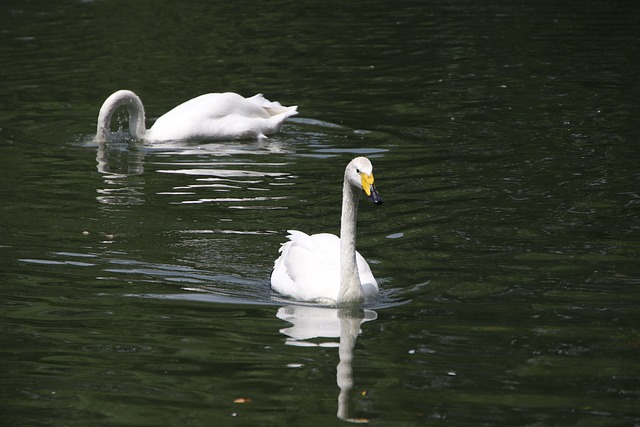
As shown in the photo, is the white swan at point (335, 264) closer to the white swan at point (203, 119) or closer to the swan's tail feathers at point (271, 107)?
the white swan at point (203, 119)

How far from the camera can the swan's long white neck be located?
16.3 meters

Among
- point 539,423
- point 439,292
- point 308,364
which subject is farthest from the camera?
point 439,292

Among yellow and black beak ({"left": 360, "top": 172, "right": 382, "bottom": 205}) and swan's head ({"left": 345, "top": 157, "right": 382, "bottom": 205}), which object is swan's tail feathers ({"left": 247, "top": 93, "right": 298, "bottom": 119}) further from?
yellow and black beak ({"left": 360, "top": 172, "right": 382, "bottom": 205})

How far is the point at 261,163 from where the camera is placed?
48.5ft

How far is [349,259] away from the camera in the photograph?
354 inches

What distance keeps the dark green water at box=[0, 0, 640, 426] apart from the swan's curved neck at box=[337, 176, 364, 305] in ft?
0.45

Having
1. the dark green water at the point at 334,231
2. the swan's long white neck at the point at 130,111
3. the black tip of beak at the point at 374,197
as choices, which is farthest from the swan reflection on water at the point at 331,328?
the swan's long white neck at the point at 130,111

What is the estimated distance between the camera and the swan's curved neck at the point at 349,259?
29.3 feet

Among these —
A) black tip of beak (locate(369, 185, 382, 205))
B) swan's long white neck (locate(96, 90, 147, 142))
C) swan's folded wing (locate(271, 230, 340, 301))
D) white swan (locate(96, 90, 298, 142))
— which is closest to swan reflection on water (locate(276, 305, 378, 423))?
swan's folded wing (locate(271, 230, 340, 301))

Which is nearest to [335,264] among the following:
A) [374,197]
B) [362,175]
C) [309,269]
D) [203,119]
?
[309,269]

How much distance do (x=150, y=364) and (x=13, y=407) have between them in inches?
38.1

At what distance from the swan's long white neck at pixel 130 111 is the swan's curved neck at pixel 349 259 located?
7.66 meters

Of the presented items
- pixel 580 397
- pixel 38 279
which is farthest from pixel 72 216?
pixel 580 397

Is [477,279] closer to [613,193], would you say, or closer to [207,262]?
[207,262]
